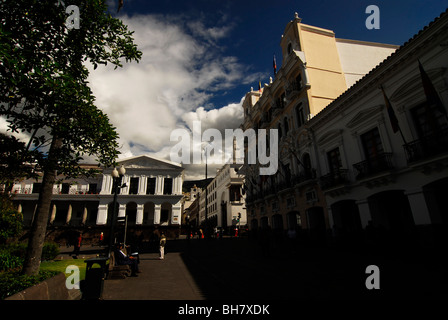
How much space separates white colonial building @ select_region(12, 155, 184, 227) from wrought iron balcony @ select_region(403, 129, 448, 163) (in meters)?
31.2

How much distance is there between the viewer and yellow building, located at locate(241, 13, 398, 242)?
1855 centimetres

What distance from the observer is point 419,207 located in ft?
34.6

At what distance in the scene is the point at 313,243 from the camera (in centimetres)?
1717

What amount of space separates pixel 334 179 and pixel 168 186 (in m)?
28.8

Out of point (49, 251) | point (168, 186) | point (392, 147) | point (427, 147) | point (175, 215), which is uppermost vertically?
point (168, 186)

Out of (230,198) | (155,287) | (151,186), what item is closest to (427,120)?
(155,287)

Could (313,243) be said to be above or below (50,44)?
below

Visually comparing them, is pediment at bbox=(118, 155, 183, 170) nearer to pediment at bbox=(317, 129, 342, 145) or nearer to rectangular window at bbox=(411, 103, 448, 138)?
pediment at bbox=(317, 129, 342, 145)

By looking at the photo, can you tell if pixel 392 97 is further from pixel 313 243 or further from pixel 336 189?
pixel 313 243

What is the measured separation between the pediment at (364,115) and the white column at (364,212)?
4868mm

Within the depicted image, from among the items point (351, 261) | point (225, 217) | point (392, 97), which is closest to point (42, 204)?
point (351, 261)

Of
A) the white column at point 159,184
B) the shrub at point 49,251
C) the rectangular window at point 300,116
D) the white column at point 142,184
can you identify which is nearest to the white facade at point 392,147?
the rectangular window at point 300,116

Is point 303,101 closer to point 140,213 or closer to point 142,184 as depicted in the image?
point 142,184
